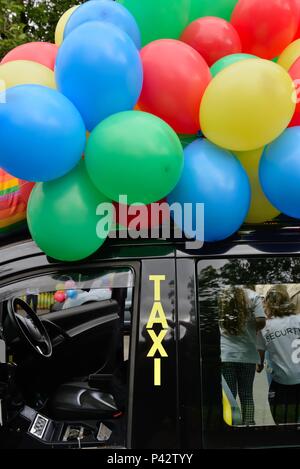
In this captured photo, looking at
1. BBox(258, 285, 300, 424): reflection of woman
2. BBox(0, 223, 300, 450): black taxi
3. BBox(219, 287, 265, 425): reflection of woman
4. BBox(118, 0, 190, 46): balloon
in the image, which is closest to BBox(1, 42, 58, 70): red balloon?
BBox(118, 0, 190, 46): balloon

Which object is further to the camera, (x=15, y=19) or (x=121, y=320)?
(x=15, y=19)

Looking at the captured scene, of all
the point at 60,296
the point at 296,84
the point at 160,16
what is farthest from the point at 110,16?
the point at 60,296

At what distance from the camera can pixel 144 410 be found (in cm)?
179

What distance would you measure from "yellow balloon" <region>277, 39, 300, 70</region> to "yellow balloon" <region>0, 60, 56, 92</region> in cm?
98

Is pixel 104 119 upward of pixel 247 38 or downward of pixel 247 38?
downward

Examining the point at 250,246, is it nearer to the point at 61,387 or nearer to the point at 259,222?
the point at 259,222

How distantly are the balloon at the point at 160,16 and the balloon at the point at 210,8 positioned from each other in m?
0.07

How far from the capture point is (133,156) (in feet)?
5.67

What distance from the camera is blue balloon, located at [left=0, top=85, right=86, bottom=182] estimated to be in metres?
1.70

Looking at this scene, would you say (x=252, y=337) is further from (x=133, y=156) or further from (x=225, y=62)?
(x=225, y=62)

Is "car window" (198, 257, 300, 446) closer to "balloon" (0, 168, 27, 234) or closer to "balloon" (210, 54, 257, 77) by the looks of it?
"balloon" (210, 54, 257, 77)

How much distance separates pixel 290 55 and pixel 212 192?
0.75m

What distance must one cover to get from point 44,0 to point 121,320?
27.6ft
